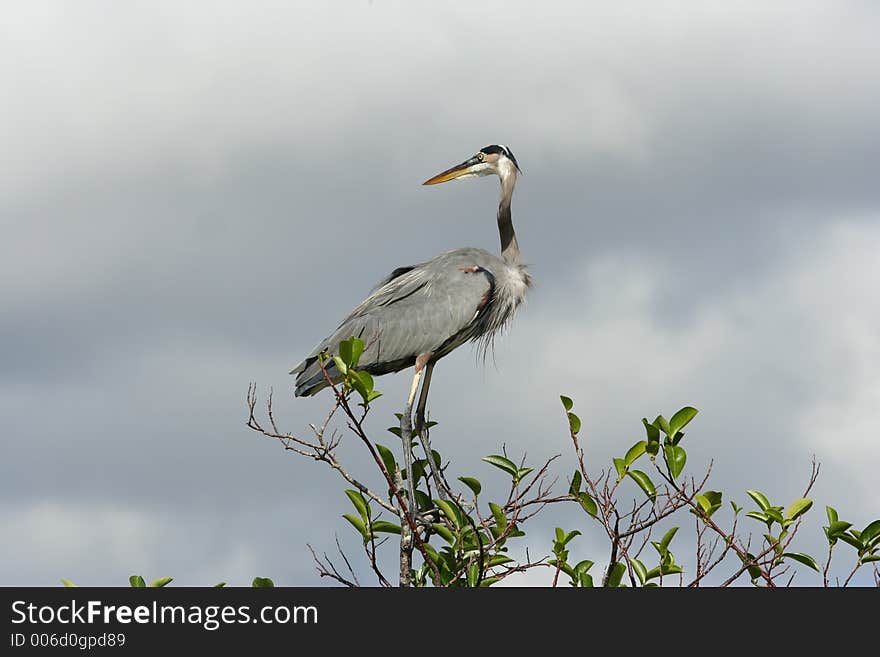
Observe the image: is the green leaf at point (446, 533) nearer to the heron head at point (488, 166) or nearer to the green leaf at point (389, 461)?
the green leaf at point (389, 461)

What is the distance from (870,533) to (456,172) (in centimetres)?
702

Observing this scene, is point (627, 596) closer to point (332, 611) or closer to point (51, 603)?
point (332, 611)

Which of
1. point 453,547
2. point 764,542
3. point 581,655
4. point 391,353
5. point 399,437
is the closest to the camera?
point 581,655

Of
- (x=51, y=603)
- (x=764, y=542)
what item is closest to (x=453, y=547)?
(x=764, y=542)

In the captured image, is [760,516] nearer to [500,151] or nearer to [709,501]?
[709,501]

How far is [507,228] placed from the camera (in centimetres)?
1214

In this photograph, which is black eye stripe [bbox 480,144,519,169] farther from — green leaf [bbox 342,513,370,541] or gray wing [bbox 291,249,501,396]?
green leaf [bbox 342,513,370,541]

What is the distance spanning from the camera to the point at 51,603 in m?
6.24

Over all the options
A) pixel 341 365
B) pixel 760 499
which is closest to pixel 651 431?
pixel 760 499

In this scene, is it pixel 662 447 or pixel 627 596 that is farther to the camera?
pixel 662 447

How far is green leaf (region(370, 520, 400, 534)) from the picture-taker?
7.78 metres

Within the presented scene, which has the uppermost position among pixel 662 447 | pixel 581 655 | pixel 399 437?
pixel 399 437

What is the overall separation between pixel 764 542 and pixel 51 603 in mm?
4677

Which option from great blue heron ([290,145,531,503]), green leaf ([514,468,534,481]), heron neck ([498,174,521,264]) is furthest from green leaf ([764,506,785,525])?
heron neck ([498,174,521,264])
